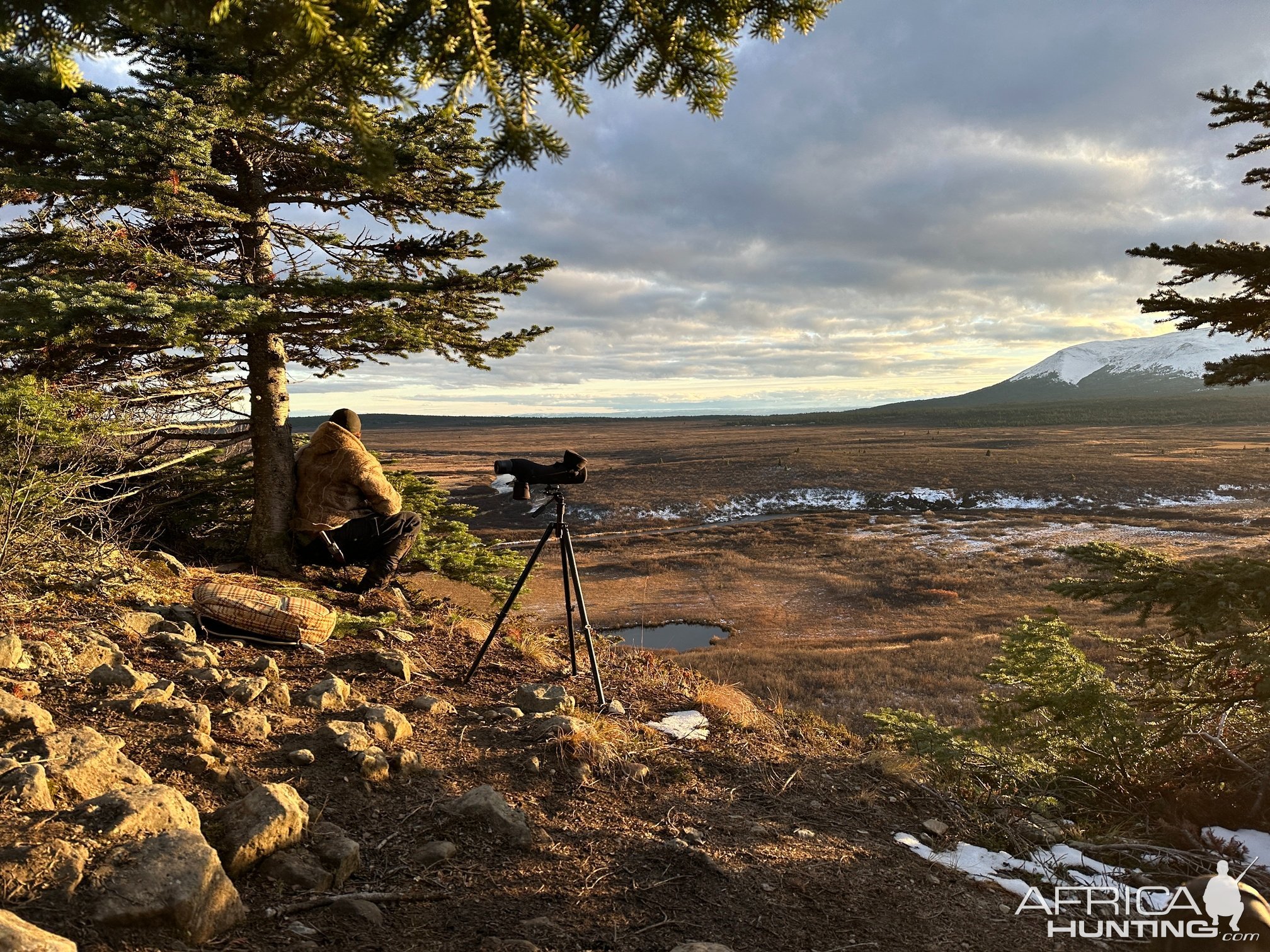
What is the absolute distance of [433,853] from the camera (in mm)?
3266

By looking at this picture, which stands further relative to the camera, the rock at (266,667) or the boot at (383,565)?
the boot at (383,565)

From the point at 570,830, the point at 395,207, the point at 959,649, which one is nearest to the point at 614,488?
the point at 959,649

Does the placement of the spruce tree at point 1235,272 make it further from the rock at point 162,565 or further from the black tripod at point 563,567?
the rock at point 162,565

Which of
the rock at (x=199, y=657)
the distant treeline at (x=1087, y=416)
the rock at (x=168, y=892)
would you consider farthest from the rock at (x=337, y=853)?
the distant treeline at (x=1087, y=416)

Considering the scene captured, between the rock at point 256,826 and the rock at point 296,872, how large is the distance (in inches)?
2.3

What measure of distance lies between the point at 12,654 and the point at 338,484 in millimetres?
3884

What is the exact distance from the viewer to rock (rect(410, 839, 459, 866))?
127 inches

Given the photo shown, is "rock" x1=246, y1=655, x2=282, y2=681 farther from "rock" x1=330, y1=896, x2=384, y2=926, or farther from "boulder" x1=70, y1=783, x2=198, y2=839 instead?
"rock" x1=330, y1=896, x2=384, y2=926

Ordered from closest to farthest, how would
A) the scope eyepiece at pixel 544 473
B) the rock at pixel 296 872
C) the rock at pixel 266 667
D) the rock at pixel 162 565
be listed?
the rock at pixel 296 872 → the rock at pixel 266 667 → the scope eyepiece at pixel 544 473 → the rock at pixel 162 565

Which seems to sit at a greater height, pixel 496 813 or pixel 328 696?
pixel 328 696

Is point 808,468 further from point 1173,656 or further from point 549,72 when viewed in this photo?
point 549,72

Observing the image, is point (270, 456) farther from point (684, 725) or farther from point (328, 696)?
point (684, 725)

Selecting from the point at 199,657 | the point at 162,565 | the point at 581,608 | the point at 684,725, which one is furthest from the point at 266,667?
the point at 684,725

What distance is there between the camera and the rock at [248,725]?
4.05m
